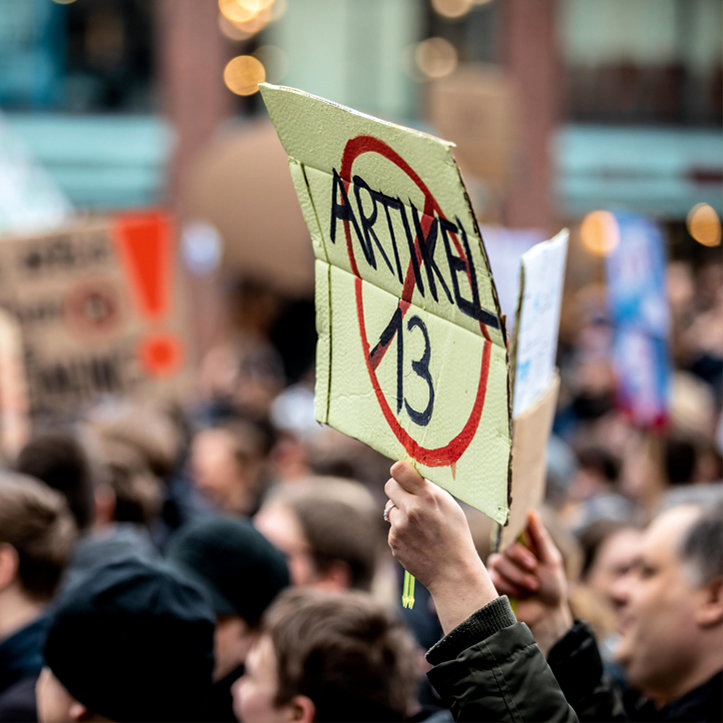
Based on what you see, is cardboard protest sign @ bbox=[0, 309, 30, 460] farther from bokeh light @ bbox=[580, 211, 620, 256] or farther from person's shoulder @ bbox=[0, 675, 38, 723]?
bokeh light @ bbox=[580, 211, 620, 256]

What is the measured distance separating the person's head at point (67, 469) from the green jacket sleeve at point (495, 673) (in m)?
2.32

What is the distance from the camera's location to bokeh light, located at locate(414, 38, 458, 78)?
18.9 meters

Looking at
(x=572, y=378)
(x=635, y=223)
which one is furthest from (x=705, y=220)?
(x=635, y=223)

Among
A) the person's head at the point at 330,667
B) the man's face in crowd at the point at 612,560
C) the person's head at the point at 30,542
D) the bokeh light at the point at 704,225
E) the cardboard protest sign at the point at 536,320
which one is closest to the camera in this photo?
the cardboard protest sign at the point at 536,320

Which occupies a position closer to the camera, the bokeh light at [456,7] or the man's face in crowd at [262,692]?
the man's face in crowd at [262,692]

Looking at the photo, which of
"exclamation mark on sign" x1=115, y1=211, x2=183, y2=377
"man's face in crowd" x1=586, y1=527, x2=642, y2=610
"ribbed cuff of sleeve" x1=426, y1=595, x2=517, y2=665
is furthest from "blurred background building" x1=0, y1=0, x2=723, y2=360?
"ribbed cuff of sleeve" x1=426, y1=595, x2=517, y2=665

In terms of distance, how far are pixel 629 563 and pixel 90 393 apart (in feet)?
9.16

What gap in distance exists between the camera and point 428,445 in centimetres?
174

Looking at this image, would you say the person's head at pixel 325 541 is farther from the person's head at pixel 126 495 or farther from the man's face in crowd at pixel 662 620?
the man's face in crowd at pixel 662 620

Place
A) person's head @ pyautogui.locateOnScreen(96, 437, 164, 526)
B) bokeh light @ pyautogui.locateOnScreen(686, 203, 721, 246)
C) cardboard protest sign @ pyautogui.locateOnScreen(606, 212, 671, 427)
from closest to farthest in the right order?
person's head @ pyautogui.locateOnScreen(96, 437, 164, 526) → cardboard protest sign @ pyautogui.locateOnScreen(606, 212, 671, 427) → bokeh light @ pyautogui.locateOnScreen(686, 203, 721, 246)

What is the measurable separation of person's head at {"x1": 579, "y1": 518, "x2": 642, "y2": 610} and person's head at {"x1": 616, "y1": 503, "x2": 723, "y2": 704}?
3.56ft

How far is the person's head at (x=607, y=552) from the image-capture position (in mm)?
3742

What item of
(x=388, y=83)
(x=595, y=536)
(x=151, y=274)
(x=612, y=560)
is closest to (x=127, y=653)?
(x=612, y=560)

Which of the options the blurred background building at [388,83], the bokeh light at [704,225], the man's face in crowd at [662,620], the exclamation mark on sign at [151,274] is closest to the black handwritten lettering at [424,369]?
the man's face in crowd at [662,620]
